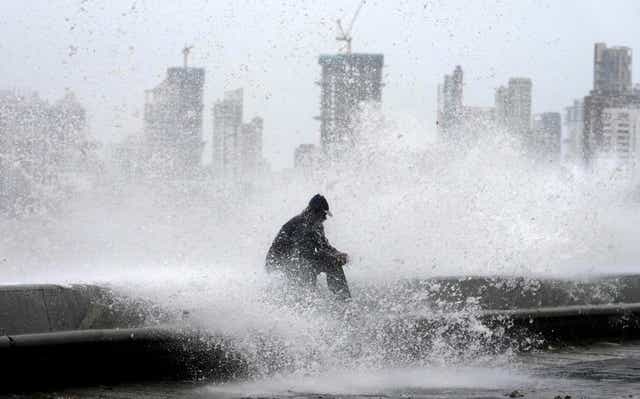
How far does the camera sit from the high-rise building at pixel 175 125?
4206cm

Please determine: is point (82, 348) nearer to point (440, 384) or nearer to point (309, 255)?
point (440, 384)

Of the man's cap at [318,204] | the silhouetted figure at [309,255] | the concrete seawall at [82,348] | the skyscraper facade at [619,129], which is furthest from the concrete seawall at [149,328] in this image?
the skyscraper facade at [619,129]

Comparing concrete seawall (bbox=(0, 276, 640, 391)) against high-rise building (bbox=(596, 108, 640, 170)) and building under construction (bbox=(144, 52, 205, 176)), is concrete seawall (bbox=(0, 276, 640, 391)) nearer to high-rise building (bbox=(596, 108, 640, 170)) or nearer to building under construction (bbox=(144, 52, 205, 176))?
building under construction (bbox=(144, 52, 205, 176))

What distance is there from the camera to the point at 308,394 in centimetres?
826

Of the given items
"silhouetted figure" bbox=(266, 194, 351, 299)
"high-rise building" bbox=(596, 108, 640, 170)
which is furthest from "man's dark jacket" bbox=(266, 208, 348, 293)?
"high-rise building" bbox=(596, 108, 640, 170)

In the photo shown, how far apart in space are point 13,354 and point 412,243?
541 inches

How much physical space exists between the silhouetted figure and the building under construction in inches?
1106

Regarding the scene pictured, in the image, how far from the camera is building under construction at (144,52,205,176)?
42.1 meters

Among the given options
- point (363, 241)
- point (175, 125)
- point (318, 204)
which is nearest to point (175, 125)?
point (175, 125)

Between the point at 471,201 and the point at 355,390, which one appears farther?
the point at 471,201

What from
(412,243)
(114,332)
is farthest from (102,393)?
(412,243)

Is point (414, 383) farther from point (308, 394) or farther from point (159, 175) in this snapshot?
point (159, 175)

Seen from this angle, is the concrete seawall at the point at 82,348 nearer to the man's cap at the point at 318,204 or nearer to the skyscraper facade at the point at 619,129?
the man's cap at the point at 318,204

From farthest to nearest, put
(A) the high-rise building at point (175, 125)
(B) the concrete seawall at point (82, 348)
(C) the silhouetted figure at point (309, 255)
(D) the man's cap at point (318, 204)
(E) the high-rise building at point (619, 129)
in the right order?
(E) the high-rise building at point (619, 129) → (A) the high-rise building at point (175, 125) → (D) the man's cap at point (318, 204) → (C) the silhouetted figure at point (309, 255) → (B) the concrete seawall at point (82, 348)
